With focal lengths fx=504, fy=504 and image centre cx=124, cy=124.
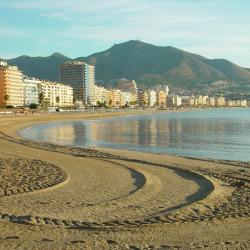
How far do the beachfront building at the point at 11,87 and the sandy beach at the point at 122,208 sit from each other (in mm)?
138435

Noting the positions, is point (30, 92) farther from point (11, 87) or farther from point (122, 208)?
point (122, 208)

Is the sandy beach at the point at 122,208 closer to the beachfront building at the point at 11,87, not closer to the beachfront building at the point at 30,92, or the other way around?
the beachfront building at the point at 11,87

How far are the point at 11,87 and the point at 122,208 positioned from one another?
161 metres

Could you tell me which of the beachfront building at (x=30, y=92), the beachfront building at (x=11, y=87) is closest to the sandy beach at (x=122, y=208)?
the beachfront building at (x=11, y=87)

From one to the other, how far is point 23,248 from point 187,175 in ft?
31.5

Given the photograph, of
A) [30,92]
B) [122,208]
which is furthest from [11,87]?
[122,208]

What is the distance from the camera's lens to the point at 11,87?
547ft

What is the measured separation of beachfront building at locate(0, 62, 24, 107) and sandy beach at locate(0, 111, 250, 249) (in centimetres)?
13844

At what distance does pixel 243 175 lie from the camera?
55.3 ft

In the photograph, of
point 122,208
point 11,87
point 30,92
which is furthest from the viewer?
point 30,92

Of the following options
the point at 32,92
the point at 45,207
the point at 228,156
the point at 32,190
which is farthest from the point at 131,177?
the point at 32,92

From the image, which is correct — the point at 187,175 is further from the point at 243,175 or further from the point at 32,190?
the point at 32,190

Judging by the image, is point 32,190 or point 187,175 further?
point 187,175

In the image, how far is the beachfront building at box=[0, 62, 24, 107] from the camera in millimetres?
160125
